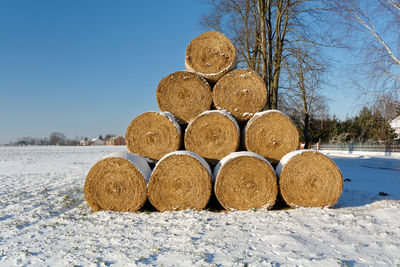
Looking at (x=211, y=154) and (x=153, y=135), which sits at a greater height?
(x=153, y=135)

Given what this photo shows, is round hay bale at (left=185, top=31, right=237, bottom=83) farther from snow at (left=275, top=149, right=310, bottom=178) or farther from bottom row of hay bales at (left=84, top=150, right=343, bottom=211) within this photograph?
snow at (left=275, top=149, right=310, bottom=178)

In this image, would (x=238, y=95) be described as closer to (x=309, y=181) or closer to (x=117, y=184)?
(x=309, y=181)

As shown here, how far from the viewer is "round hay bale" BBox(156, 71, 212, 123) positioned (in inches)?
256

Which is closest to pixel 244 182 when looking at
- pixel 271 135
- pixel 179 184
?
pixel 179 184

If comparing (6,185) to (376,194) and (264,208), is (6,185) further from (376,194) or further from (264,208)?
(376,194)

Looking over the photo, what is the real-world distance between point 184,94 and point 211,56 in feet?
3.43

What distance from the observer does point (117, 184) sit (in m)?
5.42

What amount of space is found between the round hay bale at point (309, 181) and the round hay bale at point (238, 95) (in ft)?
4.86

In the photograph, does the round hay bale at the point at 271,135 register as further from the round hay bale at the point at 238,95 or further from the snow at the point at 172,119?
the snow at the point at 172,119

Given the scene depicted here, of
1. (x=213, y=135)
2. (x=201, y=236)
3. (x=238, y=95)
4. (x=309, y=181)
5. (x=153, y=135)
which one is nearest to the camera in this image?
(x=201, y=236)

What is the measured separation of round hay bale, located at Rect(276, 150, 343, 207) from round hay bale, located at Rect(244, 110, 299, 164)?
1.81ft

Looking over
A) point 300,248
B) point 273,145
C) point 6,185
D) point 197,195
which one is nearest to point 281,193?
point 273,145

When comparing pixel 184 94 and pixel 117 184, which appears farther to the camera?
pixel 184 94

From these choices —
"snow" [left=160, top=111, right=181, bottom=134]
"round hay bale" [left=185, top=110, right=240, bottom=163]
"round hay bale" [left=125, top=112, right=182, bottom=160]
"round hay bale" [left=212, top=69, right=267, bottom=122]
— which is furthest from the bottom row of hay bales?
"round hay bale" [left=212, top=69, right=267, bottom=122]
